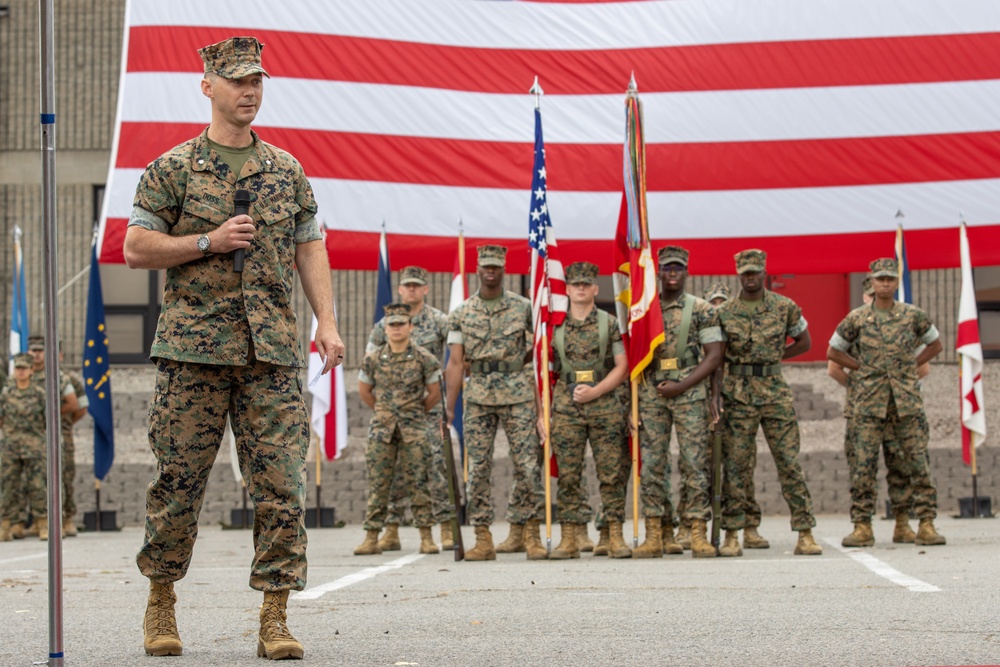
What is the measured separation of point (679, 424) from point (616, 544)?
2.99ft

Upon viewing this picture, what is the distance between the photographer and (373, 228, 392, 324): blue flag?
1362 centimetres

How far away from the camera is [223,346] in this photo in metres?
5.47

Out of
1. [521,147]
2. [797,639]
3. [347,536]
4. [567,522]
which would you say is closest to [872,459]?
[567,522]

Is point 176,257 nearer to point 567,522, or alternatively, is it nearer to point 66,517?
point 567,522

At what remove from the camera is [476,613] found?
22.3ft

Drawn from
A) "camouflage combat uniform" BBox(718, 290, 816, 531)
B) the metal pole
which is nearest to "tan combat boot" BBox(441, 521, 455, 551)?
"camouflage combat uniform" BBox(718, 290, 816, 531)

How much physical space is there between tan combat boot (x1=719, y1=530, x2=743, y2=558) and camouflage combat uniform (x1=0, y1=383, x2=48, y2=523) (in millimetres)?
7993

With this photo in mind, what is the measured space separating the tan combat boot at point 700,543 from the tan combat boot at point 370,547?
2.45 meters

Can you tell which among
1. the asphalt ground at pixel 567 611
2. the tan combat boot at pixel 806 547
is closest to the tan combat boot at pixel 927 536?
the asphalt ground at pixel 567 611

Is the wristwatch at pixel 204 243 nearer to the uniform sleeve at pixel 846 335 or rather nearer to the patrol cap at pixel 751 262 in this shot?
the patrol cap at pixel 751 262

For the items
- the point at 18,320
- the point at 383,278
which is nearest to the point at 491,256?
the point at 383,278

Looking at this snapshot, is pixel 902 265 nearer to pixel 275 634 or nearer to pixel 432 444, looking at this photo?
pixel 432 444

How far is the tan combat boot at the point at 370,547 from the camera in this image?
12.0m

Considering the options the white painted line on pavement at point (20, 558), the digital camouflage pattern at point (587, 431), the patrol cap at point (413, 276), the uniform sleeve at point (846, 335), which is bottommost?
the white painted line on pavement at point (20, 558)
